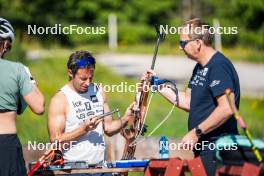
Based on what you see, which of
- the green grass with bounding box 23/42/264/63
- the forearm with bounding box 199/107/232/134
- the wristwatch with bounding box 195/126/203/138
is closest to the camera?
the forearm with bounding box 199/107/232/134

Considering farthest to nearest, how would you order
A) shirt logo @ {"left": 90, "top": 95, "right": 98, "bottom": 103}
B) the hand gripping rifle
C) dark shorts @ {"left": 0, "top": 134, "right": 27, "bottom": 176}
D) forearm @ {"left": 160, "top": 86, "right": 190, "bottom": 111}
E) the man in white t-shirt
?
forearm @ {"left": 160, "top": 86, "right": 190, "bottom": 111} → the hand gripping rifle → shirt logo @ {"left": 90, "top": 95, "right": 98, "bottom": 103} → the man in white t-shirt → dark shorts @ {"left": 0, "top": 134, "right": 27, "bottom": 176}

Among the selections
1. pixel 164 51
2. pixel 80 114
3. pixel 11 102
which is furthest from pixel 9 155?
pixel 164 51

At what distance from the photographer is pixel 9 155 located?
693 cm

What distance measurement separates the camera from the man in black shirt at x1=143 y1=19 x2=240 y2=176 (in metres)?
7.19

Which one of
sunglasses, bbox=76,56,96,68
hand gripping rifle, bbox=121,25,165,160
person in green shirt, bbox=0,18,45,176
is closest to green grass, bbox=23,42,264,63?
hand gripping rifle, bbox=121,25,165,160

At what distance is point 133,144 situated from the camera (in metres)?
7.92

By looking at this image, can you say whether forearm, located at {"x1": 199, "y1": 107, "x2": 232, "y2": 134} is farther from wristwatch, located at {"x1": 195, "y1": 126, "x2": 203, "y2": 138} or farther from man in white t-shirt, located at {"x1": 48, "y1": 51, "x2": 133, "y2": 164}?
man in white t-shirt, located at {"x1": 48, "y1": 51, "x2": 133, "y2": 164}

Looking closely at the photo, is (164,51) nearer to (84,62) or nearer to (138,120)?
(138,120)

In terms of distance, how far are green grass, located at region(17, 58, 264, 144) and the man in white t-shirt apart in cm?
577

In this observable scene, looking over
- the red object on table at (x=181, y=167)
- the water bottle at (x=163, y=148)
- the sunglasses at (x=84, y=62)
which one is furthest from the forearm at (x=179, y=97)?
the red object on table at (x=181, y=167)

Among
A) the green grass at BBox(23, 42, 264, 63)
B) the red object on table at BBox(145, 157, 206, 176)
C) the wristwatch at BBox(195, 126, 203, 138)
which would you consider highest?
the green grass at BBox(23, 42, 264, 63)

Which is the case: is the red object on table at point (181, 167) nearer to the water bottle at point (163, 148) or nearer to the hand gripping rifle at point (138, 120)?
the water bottle at point (163, 148)

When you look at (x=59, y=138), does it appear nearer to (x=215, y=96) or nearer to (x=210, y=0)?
(x=215, y=96)

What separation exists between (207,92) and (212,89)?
112mm
